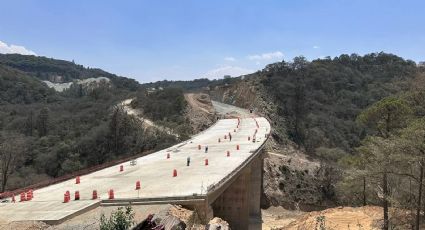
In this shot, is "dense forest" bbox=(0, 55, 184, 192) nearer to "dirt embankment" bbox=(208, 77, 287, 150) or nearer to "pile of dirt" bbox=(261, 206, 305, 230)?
"pile of dirt" bbox=(261, 206, 305, 230)

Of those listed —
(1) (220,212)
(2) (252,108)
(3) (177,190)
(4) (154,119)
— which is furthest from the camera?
(2) (252,108)

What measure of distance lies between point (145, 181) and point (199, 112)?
5501 centimetres

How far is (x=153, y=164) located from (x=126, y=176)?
6.03 meters

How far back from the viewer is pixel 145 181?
90.2 feet

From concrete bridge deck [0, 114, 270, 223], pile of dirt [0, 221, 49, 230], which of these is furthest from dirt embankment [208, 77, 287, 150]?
pile of dirt [0, 221, 49, 230]

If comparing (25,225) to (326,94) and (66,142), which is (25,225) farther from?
(326,94)

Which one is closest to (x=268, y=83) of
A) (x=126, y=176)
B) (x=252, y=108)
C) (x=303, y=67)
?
(x=252, y=108)

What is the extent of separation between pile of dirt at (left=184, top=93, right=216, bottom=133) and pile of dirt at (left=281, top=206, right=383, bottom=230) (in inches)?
1693

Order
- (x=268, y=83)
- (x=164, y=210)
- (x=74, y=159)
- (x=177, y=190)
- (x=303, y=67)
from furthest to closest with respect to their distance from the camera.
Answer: (x=303, y=67) → (x=268, y=83) → (x=74, y=159) → (x=177, y=190) → (x=164, y=210)

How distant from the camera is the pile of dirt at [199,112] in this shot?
77.3 meters

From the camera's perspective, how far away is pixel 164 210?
19719 millimetres

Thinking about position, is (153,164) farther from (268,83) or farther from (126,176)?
(268,83)

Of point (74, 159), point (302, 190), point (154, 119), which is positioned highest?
point (154, 119)

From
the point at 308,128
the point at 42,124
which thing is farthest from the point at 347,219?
the point at 308,128
